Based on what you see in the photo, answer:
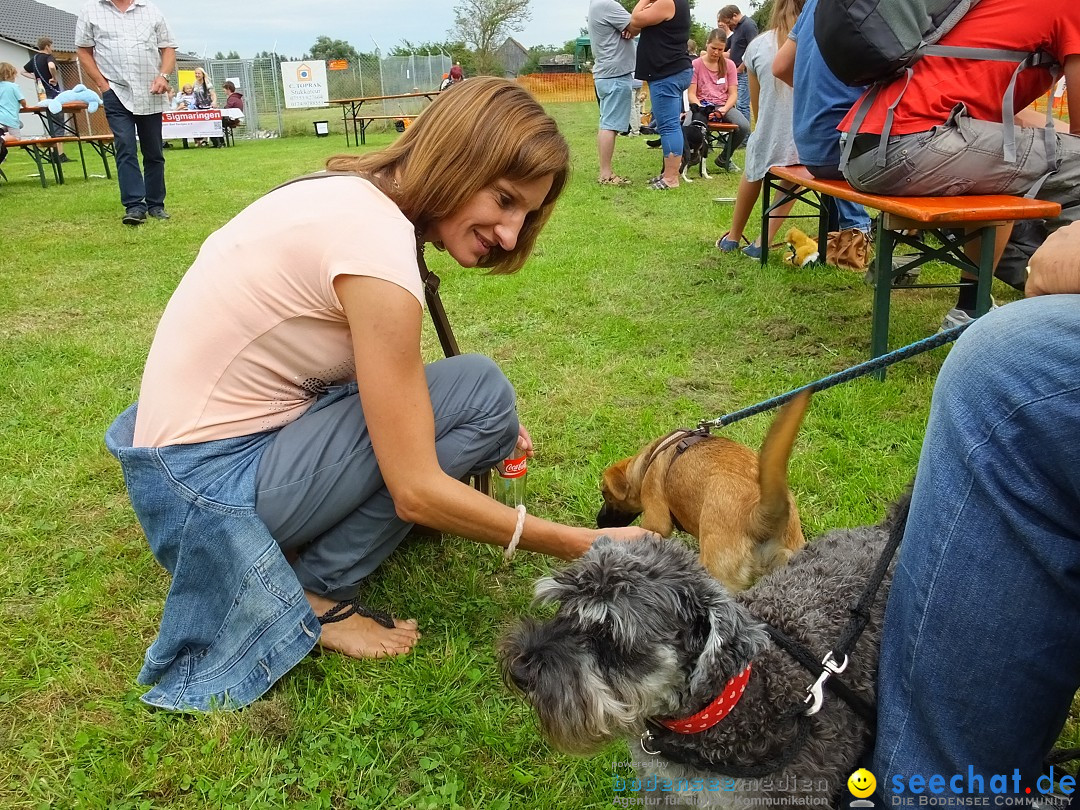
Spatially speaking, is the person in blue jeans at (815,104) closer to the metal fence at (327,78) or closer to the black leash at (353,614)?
the black leash at (353,614)

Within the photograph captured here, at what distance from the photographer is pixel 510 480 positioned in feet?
10.4

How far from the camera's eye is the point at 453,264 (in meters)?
7.88

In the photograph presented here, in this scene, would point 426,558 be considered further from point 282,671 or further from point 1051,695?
point 1051,695

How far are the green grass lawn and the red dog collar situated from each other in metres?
0.52

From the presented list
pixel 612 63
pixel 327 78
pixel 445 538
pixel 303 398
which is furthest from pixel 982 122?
pixel 327 78

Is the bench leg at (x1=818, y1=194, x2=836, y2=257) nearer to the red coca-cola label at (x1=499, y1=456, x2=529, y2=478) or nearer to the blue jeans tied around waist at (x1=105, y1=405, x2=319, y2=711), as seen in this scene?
the red coca-cola label at (x1=499, y1=456, x2=529, y2=478)

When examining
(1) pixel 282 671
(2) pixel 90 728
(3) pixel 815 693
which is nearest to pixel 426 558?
(1) pixel 282 671

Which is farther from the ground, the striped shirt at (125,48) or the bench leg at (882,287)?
the striped shirt at (125,48)

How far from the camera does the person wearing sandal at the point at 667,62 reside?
1084cm

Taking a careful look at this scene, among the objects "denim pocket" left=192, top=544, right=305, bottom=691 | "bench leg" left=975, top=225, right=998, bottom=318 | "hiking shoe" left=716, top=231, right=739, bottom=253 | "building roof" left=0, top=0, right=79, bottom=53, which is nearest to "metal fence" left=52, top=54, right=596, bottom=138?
"building roof" left=0, top=0, right=79, bottom=53

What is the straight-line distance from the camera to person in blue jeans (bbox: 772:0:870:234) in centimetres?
479

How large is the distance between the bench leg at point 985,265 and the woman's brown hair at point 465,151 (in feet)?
8.72

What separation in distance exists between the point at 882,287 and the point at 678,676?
3.39m

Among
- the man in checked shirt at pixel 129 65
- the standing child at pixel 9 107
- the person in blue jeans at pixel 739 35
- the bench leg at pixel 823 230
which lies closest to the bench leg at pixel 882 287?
the bench leg at pixel 823 230
